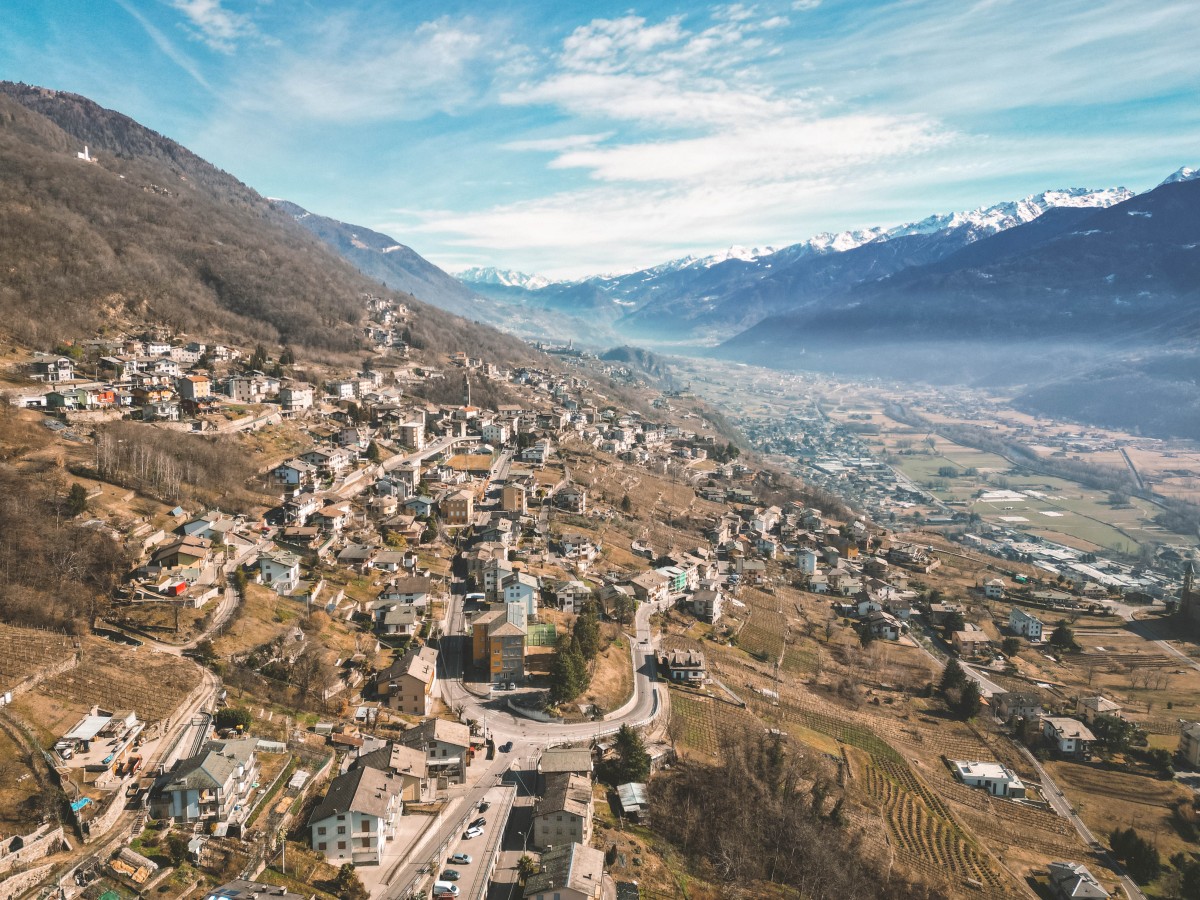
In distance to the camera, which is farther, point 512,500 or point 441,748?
point 512,500

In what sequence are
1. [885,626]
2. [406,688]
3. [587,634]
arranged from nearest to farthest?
1. [406,688]
2. [587,634]
3. [885,626]

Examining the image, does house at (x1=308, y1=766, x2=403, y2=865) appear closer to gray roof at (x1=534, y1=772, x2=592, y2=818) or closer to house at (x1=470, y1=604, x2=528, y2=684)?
gray roof at (x1=534, y1=772, x2=592, y2=818)

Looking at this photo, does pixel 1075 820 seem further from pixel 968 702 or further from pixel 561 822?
pixel 561 822

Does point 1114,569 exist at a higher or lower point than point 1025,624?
lower

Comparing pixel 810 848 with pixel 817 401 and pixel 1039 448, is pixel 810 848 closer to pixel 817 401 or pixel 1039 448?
pixel 1039 448

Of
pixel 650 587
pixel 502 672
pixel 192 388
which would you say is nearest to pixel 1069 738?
pixel 650 587

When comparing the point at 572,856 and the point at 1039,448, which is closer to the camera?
the point at 572,856

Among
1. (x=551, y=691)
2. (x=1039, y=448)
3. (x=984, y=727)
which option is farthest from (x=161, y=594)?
(x=1039, y=448)
